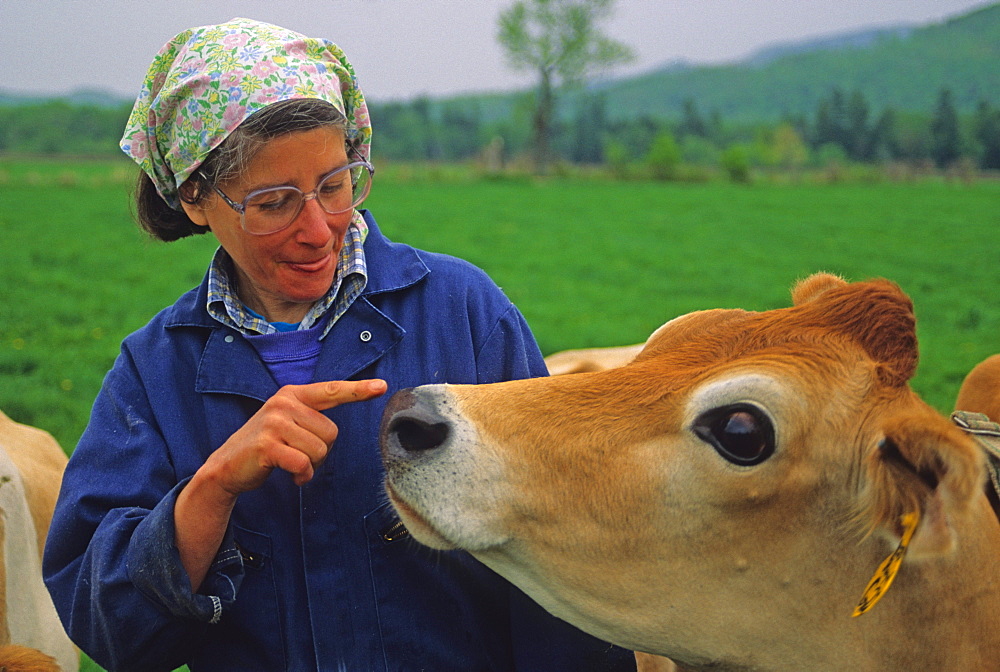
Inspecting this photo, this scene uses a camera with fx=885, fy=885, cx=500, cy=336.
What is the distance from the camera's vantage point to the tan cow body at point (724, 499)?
6.38 feet

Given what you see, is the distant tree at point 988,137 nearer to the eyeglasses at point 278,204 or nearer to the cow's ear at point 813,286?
the cow's ear at point 813,286

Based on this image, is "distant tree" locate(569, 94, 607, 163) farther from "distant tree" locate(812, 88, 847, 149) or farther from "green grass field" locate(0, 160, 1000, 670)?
"green grass field" locate(0, 160, 1000, 670)

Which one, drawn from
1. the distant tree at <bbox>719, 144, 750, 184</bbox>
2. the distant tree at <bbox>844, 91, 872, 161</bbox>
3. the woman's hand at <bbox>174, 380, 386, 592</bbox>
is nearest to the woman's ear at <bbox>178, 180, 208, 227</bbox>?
the woman's hand at <bbox>174, 380, 386, 592</bbox>

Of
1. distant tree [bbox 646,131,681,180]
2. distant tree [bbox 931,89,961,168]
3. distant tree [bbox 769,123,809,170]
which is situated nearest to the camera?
distant tree [bbox 931,89,961,168]

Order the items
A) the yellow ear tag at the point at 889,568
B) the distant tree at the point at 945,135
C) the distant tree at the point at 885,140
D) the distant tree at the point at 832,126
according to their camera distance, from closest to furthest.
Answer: the yellow ear tag at the point at 889,568
the distant tree at the point at 945,135
the distant tree at the point at 885,140
the distant tree at the point at 832,126

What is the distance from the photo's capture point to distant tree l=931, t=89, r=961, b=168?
118 feet

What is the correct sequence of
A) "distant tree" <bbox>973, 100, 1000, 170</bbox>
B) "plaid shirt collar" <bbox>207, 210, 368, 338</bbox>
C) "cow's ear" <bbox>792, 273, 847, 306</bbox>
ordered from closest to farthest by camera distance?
1. "plaid shirt collar" <bbox>207, 210, 368, 338</bbox>
2. "cow's ear" <bbox>792, 273, 847, 306</bbox>
3. "distant tree" <bbox>973, 100, 1000, 170</bbox>

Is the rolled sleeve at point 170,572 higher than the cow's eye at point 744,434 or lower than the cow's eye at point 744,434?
lower

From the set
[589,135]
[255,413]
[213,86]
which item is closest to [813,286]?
[255,413]

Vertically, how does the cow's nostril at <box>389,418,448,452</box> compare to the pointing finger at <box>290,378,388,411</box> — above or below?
below

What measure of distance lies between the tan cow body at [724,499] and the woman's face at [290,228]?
1.62 feet

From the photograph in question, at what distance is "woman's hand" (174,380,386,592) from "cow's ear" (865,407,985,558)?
1088mm

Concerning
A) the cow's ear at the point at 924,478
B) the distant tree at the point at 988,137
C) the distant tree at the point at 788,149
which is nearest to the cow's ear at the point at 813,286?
the cow's ear at the point at 924,478

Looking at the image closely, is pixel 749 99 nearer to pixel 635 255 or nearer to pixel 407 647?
pixel 635 255
